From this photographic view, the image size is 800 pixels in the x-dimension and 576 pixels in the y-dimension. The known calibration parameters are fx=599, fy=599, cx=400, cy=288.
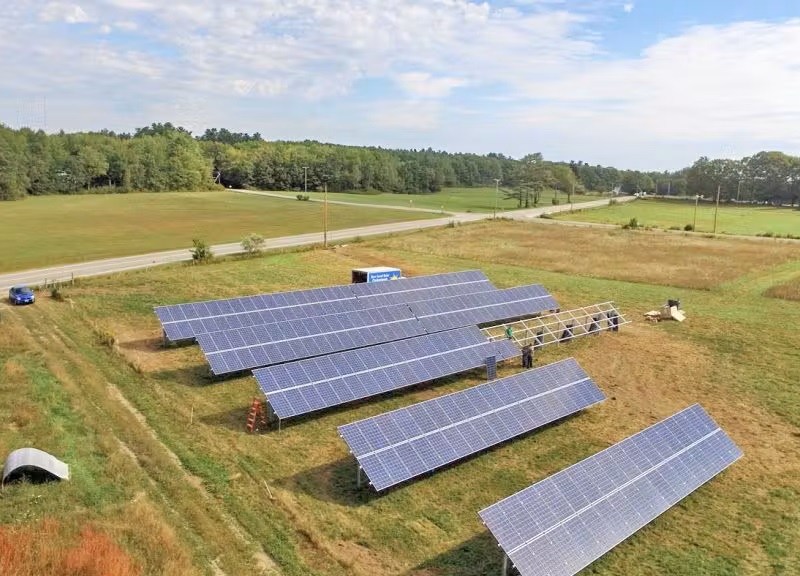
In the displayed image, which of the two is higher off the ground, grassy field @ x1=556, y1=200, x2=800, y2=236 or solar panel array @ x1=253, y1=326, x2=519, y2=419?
grassy field @ x1=556, y1=200, x2=800, y2=236

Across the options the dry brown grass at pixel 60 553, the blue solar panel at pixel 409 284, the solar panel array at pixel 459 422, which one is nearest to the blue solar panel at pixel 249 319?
the blue solar panel at pixel 409 284

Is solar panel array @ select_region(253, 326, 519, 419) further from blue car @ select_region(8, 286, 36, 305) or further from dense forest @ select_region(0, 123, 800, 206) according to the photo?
dense forest @ select_region(0, 123, 800, 206)

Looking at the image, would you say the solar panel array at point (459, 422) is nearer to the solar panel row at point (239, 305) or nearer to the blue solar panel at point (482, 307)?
the blue solar panel at point (482, 307)

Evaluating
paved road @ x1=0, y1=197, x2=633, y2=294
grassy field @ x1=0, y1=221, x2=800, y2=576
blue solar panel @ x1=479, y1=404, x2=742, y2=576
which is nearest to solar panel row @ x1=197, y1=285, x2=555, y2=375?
grassy field @ x1=0, y1=221, x2=800, y2=576

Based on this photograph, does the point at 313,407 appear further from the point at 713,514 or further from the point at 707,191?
the point at 707,191

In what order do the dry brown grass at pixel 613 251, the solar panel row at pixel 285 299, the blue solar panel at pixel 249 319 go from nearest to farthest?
the blue solar panel at pixel 249 319, the solar panel row at pixel 285 299, the dry brown grass at pixel 613 251

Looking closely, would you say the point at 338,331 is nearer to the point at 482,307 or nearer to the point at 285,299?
the point at 285,299

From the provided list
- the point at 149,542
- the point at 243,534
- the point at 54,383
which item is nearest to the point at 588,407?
the point at 243,534
